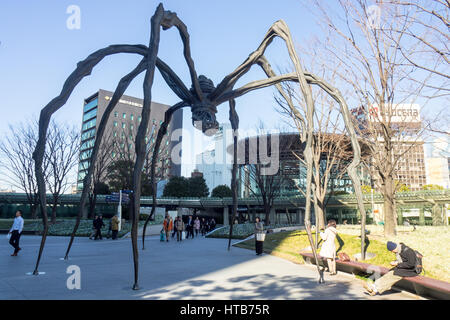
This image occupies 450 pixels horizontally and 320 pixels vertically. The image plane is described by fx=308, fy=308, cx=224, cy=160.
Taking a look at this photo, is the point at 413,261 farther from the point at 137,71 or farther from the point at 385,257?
the point at 137,71

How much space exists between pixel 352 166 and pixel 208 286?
323cm

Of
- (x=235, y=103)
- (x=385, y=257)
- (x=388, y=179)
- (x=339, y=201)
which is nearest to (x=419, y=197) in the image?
(x=339, y=201)

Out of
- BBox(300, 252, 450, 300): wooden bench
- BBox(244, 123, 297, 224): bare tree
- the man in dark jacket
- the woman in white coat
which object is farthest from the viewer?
BBox(244, 123, 297, 224): bare tree

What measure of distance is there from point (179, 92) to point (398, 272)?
16.8ft

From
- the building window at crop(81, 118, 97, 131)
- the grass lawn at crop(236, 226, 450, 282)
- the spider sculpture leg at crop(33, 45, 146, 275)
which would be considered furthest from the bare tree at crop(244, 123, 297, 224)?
the building window at crop(81, 118, 97, 131)

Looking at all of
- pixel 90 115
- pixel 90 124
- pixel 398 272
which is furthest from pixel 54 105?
pixel 90 115

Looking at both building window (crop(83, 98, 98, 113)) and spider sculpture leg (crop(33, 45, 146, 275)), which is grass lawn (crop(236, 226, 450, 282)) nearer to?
spider sculpture leg (crop(33, 45, 146, 275))

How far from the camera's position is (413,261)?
5.20 m

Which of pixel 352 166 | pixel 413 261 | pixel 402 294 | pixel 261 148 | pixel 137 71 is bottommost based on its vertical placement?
pixel 402 294

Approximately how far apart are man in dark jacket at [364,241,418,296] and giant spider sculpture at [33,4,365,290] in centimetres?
138

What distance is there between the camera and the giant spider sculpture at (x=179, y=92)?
A: 3889 millimetres

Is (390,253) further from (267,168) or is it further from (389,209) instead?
(267,168)

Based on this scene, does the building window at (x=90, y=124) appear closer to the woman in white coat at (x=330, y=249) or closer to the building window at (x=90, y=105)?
the building window at (x=90, y=105)

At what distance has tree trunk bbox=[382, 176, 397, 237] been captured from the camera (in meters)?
11.1
